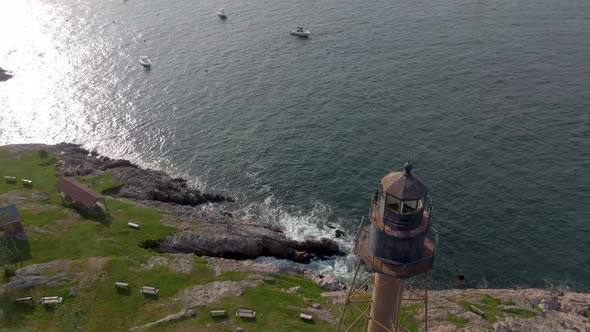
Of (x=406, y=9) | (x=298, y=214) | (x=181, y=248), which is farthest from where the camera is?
(x=406, y=9)

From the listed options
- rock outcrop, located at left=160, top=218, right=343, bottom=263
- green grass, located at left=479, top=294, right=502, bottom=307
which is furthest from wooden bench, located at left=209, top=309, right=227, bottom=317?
green grass, located at left=479, top=294, right=502, bottom=307

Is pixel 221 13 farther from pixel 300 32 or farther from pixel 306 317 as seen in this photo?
pixel 306 317

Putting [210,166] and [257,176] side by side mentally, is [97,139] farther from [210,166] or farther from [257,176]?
[257,176]

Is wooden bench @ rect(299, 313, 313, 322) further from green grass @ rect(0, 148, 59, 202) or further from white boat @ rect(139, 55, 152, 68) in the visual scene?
white boat @ rect(139, 55, 152, 68)

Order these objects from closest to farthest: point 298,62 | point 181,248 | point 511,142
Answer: point 181,248 < point 511,142 < point 298,62

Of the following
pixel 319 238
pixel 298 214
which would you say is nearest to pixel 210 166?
pixel 298 214

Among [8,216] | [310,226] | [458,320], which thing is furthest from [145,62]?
[458,320]

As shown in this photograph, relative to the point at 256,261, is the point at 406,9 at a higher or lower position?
higher

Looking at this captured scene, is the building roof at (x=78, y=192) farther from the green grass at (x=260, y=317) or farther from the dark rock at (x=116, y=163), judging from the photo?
the green grass at (x=260, y=317)
